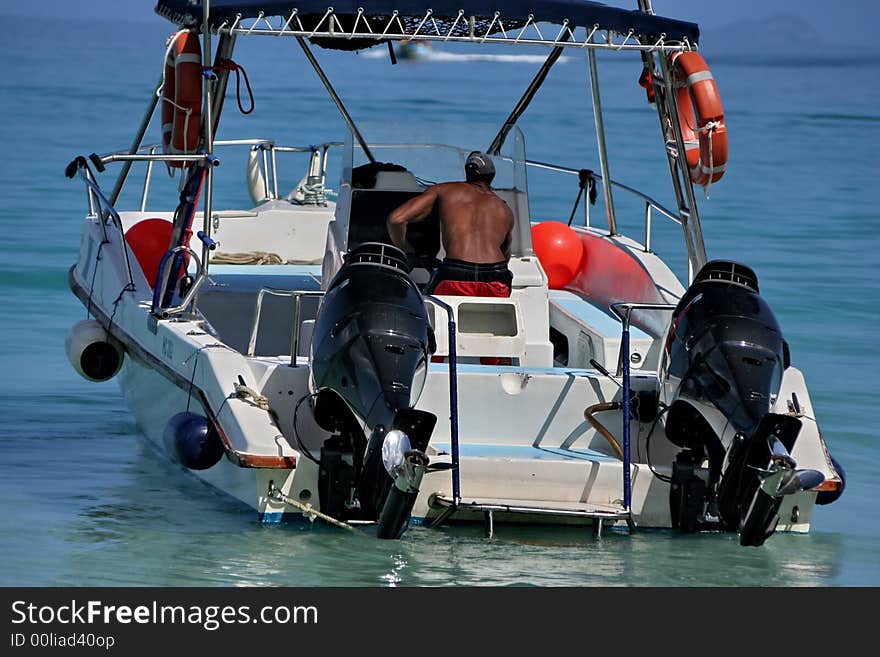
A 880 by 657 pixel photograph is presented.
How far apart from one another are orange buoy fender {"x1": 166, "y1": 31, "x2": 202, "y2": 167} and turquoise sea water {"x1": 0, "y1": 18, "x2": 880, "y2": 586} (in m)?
1.80

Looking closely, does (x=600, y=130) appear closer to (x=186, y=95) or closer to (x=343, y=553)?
(x=186, y=95)

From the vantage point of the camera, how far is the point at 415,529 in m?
7.42

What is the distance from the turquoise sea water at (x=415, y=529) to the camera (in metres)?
7.14

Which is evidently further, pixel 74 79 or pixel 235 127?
pixel 74 79

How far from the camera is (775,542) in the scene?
7.67 meters

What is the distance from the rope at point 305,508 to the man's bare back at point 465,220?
5.52 ft

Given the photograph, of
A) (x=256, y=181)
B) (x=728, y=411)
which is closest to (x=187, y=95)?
(x=728, y=411)

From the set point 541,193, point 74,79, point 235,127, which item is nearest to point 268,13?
point 541,193

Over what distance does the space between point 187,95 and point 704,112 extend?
2.67 metres

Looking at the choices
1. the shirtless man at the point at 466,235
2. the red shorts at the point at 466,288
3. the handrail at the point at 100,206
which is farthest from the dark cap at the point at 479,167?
the handrail at the point at 100,206

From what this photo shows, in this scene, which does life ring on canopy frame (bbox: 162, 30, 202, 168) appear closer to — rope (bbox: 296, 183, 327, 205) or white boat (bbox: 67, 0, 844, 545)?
white boat (bbox: 67, 0, 844, 545)

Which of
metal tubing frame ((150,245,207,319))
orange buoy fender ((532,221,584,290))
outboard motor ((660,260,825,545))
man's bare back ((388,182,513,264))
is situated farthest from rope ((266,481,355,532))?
orange buoy fender ((532,221,584,290))
